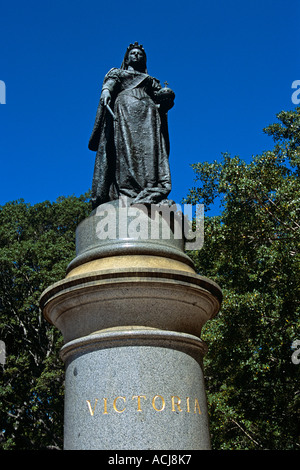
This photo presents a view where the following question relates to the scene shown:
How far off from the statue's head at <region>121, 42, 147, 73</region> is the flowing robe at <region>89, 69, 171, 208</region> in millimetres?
220

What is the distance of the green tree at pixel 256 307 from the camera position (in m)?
13.7

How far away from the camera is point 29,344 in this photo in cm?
2173

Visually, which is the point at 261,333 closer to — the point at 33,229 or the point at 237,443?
the point at 237,443

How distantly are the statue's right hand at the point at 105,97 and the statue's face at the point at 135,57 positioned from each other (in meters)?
0.78

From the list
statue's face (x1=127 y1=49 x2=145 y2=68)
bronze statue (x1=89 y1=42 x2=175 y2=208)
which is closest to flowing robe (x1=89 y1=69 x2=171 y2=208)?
bronze statue (x1=89 y1=42 x2=175 y2=208)

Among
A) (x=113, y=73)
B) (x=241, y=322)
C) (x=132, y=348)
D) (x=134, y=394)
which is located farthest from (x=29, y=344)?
(x=134, y=394)

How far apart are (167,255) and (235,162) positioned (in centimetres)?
1063

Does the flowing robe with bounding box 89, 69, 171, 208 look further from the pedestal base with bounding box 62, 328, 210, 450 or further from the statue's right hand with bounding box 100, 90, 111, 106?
the pedestal base with bounding box 62, 328, 210, 450

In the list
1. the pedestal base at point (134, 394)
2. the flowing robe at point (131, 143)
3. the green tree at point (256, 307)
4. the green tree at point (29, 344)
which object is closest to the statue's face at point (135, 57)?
the flowing robe at point (131, 143)

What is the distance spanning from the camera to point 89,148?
7.31m

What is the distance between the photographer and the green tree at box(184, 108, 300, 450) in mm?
13672

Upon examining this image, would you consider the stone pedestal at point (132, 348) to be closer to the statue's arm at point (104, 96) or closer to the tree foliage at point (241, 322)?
the statue's arm at point (104, 96)

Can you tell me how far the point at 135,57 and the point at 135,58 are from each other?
0.05 ft
